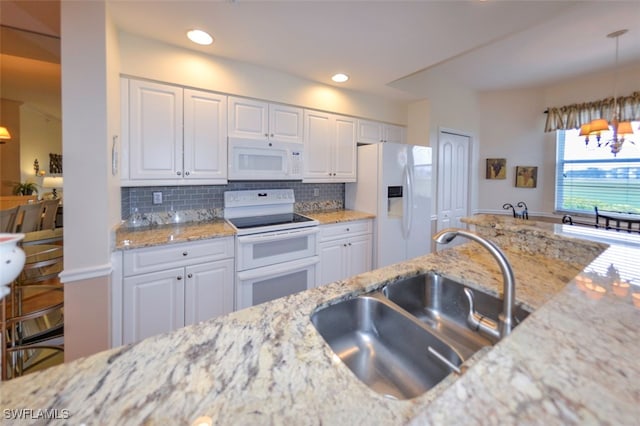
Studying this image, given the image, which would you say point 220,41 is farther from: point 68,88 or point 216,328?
point 216,328

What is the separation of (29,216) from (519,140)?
5.92 m

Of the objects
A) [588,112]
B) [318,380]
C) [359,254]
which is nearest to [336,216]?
[359,254]

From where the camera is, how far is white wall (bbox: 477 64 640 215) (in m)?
4.07

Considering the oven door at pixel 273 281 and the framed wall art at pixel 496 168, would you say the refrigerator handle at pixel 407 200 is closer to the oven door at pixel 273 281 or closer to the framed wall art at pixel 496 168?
the oven door at pixel 273 281

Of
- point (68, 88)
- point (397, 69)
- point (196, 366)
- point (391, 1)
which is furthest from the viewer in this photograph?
point (397, 69)

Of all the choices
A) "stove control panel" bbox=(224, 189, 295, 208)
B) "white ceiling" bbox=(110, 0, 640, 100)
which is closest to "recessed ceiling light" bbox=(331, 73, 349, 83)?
"white ceiling" bbox=(110, 0, 640, 100)

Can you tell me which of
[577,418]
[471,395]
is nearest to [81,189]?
[471,395]

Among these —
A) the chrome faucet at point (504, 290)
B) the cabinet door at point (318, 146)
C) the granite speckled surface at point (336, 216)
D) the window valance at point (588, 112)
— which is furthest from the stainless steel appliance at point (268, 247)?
the window valance at point (588, 112)

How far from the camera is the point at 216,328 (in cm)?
75

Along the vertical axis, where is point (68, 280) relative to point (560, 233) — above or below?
below

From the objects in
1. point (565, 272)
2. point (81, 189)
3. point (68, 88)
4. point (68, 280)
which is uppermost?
point (68, 88)

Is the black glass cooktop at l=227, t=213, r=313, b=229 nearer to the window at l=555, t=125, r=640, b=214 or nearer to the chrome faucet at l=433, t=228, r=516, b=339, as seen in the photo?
the chrome faucet at l=433, t=228, r=516, b=339

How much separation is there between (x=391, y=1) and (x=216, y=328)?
2.03m

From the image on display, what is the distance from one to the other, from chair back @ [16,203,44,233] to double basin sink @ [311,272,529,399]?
195 cm
